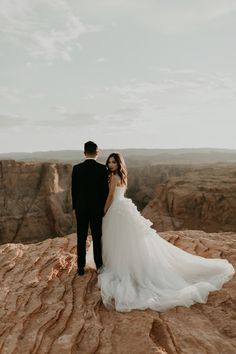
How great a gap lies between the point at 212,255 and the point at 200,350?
11.9ft

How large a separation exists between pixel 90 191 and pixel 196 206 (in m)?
26.6

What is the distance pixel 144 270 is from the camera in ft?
18.5

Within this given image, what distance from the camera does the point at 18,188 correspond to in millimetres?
35719

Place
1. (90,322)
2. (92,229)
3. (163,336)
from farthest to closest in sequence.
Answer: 1. (92,229)
2. (90,322)
3. (163,336)

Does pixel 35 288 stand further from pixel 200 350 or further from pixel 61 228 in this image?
pixel 61 228

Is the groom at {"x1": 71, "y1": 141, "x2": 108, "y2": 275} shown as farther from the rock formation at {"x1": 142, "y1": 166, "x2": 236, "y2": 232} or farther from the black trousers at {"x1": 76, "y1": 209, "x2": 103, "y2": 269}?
the rock formation at {"x1": 142, "y1": 166, "x2": 236, "y2": 232}

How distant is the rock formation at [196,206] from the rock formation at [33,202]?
24.7 ft

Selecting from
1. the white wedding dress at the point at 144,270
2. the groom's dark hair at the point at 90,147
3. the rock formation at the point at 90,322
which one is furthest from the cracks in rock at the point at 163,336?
the groom's dark hair at the point at 90,147

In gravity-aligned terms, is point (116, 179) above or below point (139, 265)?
above

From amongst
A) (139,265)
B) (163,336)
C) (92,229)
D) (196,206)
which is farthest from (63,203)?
(163,336)

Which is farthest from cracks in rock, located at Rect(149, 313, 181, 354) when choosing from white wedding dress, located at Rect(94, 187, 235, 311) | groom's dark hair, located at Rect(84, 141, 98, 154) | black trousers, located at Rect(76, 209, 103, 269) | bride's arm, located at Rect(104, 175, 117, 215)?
groom's dark hair, located at Rect(84, 141, 98, 154)

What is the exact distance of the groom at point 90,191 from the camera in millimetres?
5887

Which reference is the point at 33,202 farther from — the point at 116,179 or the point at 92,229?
the point at 116,179

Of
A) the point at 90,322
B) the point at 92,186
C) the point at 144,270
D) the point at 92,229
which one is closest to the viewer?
the point at 90,322
